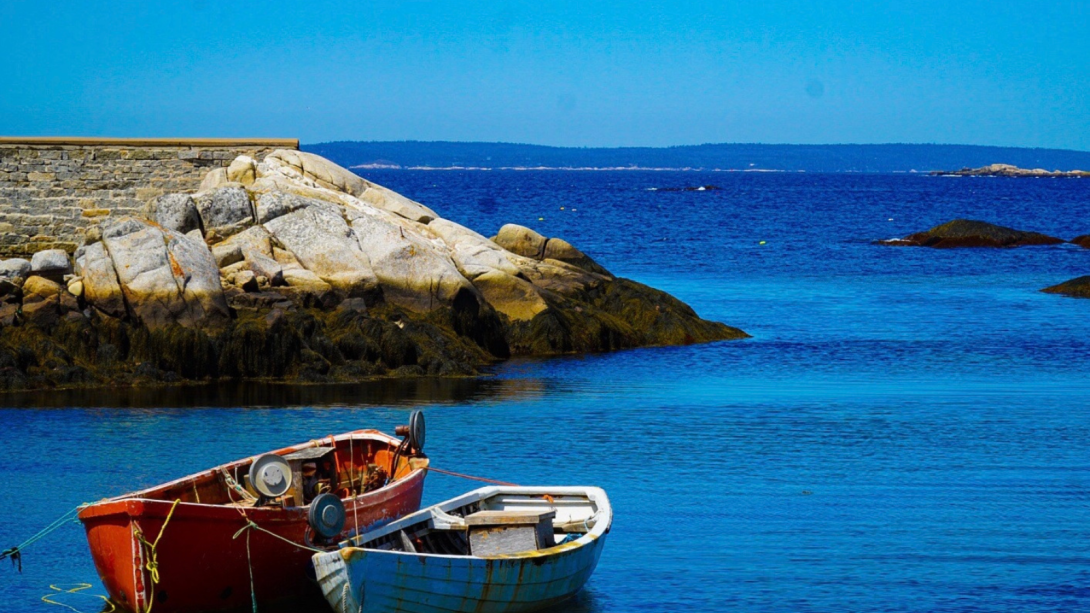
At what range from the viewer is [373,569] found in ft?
32.0

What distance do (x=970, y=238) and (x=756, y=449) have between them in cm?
4381

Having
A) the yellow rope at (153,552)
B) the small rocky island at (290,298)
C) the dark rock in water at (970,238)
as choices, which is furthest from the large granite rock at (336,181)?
the dark rock in water at (970,238)

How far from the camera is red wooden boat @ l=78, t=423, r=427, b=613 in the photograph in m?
9.74

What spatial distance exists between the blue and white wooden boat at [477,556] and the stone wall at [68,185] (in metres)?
16.6

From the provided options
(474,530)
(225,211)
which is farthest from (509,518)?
(225,211)

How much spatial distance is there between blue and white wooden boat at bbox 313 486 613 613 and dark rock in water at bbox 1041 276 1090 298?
1140 inches

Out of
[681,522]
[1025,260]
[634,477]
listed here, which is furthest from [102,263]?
[1025,260]

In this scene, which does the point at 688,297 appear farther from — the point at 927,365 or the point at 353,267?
the point at 353,267

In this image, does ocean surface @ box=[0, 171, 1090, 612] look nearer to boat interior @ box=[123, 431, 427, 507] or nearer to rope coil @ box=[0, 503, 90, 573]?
rope coil @ box=[0, 503, 90, 573]

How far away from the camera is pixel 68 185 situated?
2595 cm

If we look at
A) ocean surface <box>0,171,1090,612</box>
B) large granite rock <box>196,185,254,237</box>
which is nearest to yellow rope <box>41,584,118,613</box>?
ocean surface <box>0,171,1090,612</box>

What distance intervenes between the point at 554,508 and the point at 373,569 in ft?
8.59

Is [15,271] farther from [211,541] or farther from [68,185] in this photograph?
[211,541]

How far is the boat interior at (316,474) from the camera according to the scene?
11.3 m
